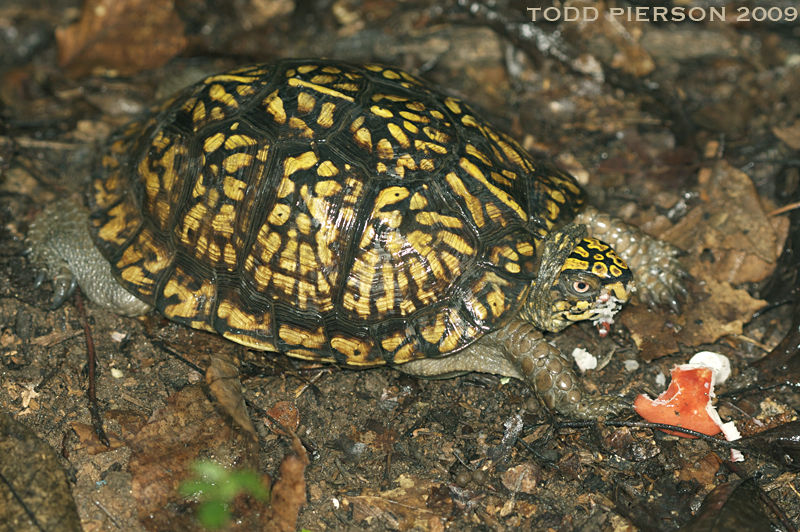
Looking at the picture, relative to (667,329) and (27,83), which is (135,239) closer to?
(27,83)

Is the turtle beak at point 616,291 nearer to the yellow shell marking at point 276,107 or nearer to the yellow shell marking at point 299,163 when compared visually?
the yellow shell marking at point 299,163

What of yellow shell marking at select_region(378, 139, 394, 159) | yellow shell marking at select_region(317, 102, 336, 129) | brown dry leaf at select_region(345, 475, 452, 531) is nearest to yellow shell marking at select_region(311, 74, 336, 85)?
yellow shell marking at select_region(317, 102, 336, 129)

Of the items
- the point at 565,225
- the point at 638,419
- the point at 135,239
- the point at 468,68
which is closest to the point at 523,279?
the point at 565,225

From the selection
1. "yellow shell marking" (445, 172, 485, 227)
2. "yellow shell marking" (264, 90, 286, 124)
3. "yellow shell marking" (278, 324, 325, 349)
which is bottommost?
"yellow shell marking" (278, 324, 325, 349)

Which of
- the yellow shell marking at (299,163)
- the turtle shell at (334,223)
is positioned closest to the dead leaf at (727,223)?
the turtle shell at (334,223)

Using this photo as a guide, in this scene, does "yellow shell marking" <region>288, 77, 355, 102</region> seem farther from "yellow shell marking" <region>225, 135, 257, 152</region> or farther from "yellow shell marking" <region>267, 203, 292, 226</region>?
"yellow shell marking" <region>267, 203, 292, 226</region>

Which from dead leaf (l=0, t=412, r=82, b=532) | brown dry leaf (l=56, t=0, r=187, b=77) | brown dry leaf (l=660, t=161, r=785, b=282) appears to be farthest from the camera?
brown dry leaf (l=56, t=0, r=187, b=77)

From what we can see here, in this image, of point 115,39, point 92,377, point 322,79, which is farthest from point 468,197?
point 115,39
